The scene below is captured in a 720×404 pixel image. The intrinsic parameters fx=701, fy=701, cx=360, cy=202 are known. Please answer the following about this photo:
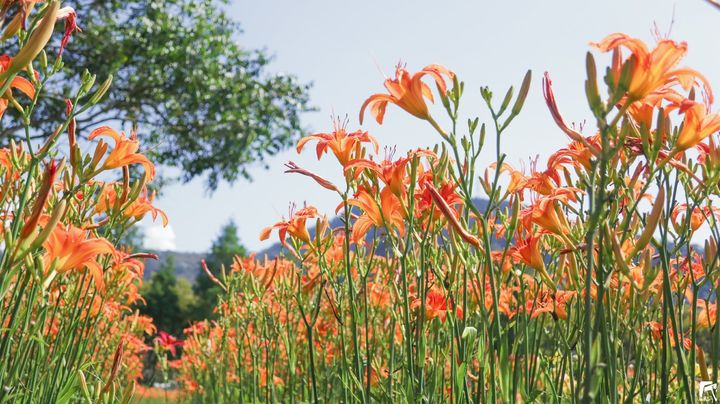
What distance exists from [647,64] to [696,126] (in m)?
0.25

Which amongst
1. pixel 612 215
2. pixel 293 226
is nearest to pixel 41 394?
pixel 293 226

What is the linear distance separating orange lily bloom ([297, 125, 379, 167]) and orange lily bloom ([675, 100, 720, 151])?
2.79ft

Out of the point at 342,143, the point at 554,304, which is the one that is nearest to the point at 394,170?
the point at 342,143

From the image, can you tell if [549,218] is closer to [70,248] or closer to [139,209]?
[70,248]

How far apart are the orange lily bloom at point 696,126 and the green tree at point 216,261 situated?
23.6 meters

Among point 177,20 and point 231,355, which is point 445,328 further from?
point 177,20

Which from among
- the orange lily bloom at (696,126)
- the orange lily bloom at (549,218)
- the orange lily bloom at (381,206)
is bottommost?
the orange lily bloom at (549,218)

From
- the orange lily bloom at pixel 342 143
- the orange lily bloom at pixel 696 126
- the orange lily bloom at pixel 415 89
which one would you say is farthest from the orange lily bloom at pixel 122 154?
the orange lily bloom at pixel 696 126

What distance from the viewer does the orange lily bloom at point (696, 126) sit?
1378 millimetres

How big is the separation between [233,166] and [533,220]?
1124cm

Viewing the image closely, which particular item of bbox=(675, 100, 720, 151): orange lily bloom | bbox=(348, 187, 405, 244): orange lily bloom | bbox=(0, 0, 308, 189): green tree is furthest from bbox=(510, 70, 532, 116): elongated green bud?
bbox=(0, 0, 308, 189): green tree

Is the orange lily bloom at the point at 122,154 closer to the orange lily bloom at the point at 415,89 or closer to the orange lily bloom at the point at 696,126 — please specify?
the orange lily bloom at the point at 415,89

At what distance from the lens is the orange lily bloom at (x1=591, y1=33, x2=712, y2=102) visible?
1.19 m

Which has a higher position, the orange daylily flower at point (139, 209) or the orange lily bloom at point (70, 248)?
the orange daylily flower at point (139, 209)
